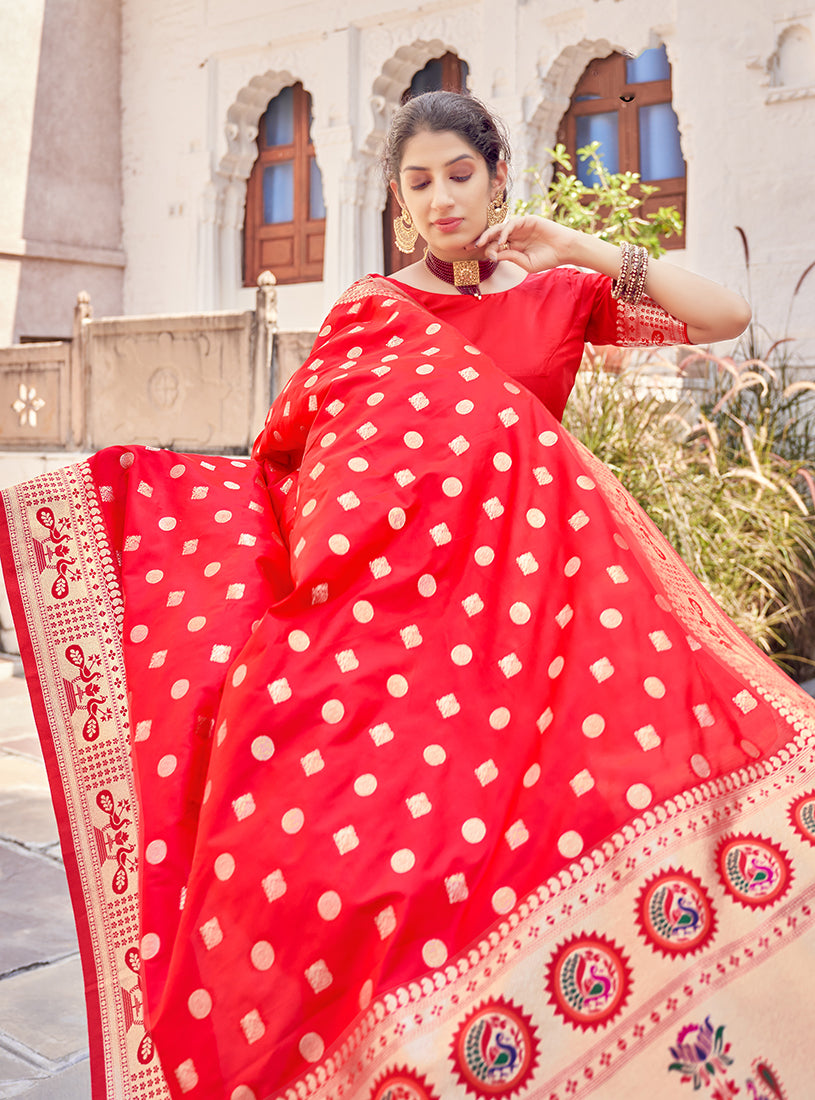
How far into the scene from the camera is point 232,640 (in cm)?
122

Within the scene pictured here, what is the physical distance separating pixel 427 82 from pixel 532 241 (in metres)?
7.11

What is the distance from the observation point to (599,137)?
7.12 meters

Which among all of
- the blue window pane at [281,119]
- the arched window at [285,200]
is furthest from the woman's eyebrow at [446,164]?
the blue window pane at [281,119]

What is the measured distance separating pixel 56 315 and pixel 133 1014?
859 cm

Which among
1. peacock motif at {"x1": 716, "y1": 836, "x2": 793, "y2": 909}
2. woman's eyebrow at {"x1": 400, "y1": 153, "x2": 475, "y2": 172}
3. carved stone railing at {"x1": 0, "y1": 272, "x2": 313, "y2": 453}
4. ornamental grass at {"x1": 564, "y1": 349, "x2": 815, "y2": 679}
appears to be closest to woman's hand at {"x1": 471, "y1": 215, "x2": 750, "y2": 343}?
woman's eyebrow at {"x1": 400, "y1": 153, "x2": 475, "y2": 172}

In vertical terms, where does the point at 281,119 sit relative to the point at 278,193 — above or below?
above

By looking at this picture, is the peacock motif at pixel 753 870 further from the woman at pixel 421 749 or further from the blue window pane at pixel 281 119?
the blue window pane at pixel 281 119

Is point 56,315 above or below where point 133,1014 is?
above

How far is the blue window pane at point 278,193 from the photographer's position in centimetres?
866

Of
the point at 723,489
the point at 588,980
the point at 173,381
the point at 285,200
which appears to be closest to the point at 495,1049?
the point at 588,980

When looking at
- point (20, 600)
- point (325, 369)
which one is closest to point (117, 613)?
point (20, 600)

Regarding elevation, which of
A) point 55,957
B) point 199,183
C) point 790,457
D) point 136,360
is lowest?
point 55,957

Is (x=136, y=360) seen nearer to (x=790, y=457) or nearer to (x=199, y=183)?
(x=790, y=457)

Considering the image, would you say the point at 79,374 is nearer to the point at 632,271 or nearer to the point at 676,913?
the point at 632,271
